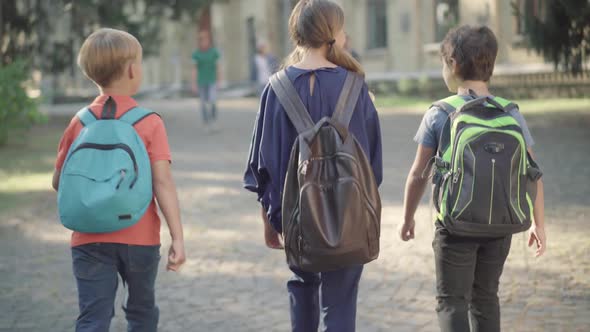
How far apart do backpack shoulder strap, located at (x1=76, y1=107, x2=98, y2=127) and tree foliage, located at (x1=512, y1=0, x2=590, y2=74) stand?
42.3ft

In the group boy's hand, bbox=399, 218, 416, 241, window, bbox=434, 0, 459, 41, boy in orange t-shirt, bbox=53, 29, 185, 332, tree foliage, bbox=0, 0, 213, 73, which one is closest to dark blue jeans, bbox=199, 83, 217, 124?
tree foliage, bbox=0, 0, 213, 73

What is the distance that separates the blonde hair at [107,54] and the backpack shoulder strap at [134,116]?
0.52ft

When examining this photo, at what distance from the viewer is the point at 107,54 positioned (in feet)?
11.3

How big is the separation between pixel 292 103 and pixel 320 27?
317 millimetres

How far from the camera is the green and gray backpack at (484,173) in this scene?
3.53 metres

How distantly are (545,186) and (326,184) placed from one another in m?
6.92

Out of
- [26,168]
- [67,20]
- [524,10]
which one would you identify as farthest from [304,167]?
[67,20]

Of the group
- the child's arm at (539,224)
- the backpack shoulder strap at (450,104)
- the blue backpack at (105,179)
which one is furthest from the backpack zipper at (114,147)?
the child's arm at (539,224)

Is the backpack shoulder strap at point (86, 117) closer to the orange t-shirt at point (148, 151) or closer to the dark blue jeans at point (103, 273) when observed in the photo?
the orange t-shirt at point (148, 151)

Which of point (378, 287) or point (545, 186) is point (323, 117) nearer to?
point (378, 287)

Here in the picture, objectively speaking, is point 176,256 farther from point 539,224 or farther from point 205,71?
point 205,71

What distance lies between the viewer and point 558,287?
5727 millimetres

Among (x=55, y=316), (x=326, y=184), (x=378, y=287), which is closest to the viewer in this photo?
(x=326, y=184)

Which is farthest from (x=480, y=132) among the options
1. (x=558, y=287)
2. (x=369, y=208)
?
(x=558, y=287)
